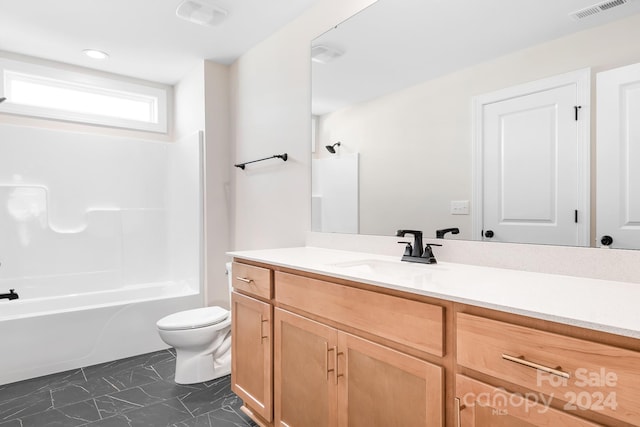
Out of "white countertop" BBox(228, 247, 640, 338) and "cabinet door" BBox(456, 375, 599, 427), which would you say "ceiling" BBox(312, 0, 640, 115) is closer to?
"white countertop" BBox(228, 247, 640, 338)

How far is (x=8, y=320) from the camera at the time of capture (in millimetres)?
2451

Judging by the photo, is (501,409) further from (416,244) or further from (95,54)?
(95,54)

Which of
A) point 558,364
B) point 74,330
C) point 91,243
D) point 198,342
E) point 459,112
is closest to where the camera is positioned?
point 558,364

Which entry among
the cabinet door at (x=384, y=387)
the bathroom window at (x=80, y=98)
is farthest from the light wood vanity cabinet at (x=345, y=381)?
the bathroom window at (x=80, y=98)

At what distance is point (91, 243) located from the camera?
3.44m

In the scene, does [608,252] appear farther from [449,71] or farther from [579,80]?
[449,71]

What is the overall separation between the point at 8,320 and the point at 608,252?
131 inches

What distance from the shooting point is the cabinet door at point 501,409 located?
2.65 ft

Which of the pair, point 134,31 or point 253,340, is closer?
point 253,340

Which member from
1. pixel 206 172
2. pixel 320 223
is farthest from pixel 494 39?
pixel 206 172

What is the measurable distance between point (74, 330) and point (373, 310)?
2.49 meters

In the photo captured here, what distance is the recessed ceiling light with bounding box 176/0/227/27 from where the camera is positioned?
236 cm

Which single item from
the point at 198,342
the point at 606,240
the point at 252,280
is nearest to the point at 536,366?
the point at 606,240

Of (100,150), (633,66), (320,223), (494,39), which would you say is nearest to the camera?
(633,66)
